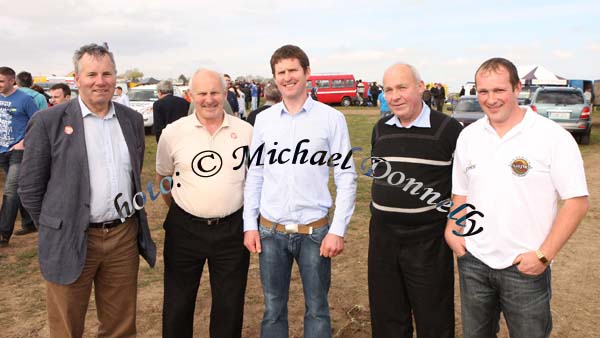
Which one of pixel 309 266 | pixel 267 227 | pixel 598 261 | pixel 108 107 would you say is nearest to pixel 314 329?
pixel 309 266

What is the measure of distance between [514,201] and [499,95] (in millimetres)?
547

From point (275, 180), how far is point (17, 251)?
14.5 ft

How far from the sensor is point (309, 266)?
10.0 ft

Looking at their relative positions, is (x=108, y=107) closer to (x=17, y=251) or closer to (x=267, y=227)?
(x=267, y=227)

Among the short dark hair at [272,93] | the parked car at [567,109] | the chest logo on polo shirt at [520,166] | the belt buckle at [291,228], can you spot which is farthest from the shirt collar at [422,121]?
the parked car at [567,109]

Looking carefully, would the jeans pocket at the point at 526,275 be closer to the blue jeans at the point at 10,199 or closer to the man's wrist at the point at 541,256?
the man's wrist at the point at 541,256

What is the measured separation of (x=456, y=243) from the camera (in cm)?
273

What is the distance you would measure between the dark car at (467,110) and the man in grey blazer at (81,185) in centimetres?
1151

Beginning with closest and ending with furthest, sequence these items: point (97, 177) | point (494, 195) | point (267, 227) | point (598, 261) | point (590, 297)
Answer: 1. point (494, 195)
2. point (97, 177)
3. point (267, 227)
4. point (590, 297)
5. point (598, 261)

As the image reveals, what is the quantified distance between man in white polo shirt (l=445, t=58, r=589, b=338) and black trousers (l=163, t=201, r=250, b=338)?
1.45m

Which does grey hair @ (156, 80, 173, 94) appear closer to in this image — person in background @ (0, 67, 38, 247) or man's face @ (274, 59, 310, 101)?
person in background @ (0, 67, 38, 247)

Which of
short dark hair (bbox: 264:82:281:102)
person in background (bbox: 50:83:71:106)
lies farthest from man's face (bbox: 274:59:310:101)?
person in background (bbox: 50:83:71:106)

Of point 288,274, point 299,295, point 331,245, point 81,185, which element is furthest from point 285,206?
point 299,295

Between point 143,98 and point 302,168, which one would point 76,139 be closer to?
point 302,168
